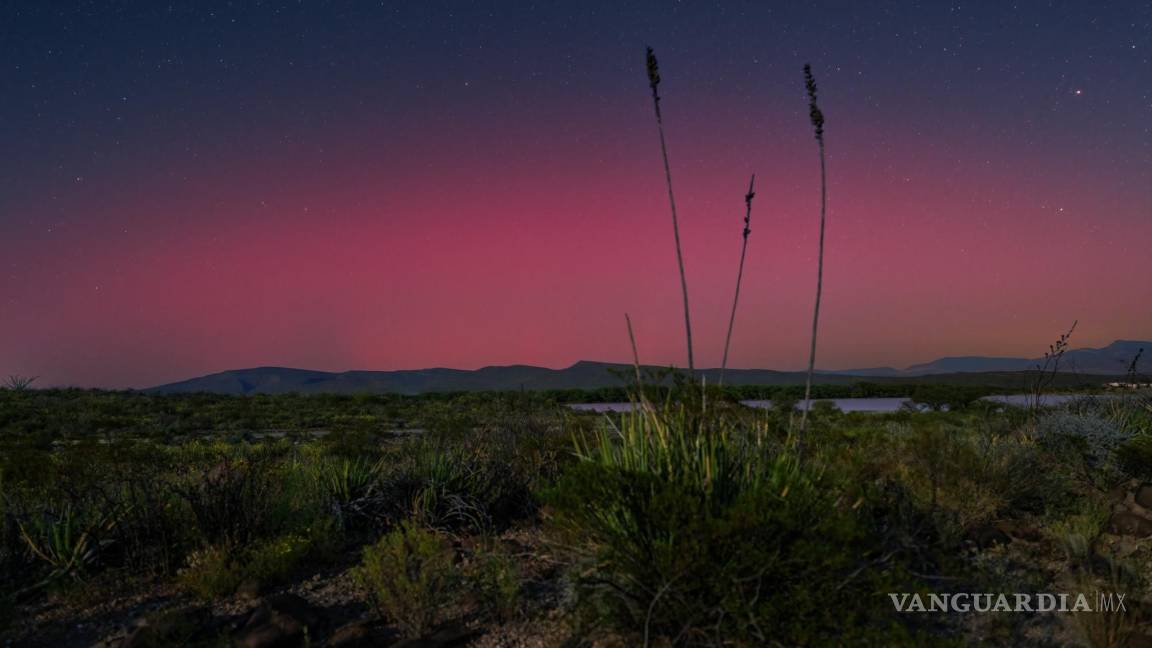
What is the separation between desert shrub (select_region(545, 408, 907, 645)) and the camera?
422cm

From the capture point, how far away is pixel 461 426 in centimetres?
1204

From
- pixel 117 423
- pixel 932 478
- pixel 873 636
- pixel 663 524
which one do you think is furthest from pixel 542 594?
pixel 117 423

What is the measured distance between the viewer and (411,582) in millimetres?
5754

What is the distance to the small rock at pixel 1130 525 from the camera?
8.17 metres

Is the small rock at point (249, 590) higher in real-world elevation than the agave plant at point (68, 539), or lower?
lower

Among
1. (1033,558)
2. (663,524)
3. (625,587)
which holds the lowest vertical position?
(1033,558)

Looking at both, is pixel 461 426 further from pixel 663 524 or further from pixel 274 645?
pixel 663 524

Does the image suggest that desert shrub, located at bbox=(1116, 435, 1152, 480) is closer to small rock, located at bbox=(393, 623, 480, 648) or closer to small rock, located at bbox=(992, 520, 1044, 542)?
small rock, located at bbox=(992, 520, 1044, 542)

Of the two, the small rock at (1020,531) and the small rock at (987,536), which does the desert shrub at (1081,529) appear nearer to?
the small rock at (1020,531)

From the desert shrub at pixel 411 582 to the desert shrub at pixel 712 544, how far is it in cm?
114

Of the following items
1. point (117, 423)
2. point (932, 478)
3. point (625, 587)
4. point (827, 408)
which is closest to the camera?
point (625, 587)

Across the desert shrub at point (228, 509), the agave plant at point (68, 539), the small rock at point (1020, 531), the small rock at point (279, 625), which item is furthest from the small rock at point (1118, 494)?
the agave plant at point (68, 539)

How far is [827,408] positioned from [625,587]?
84.0ft

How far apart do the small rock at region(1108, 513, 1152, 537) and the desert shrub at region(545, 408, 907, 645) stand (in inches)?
A: 209
